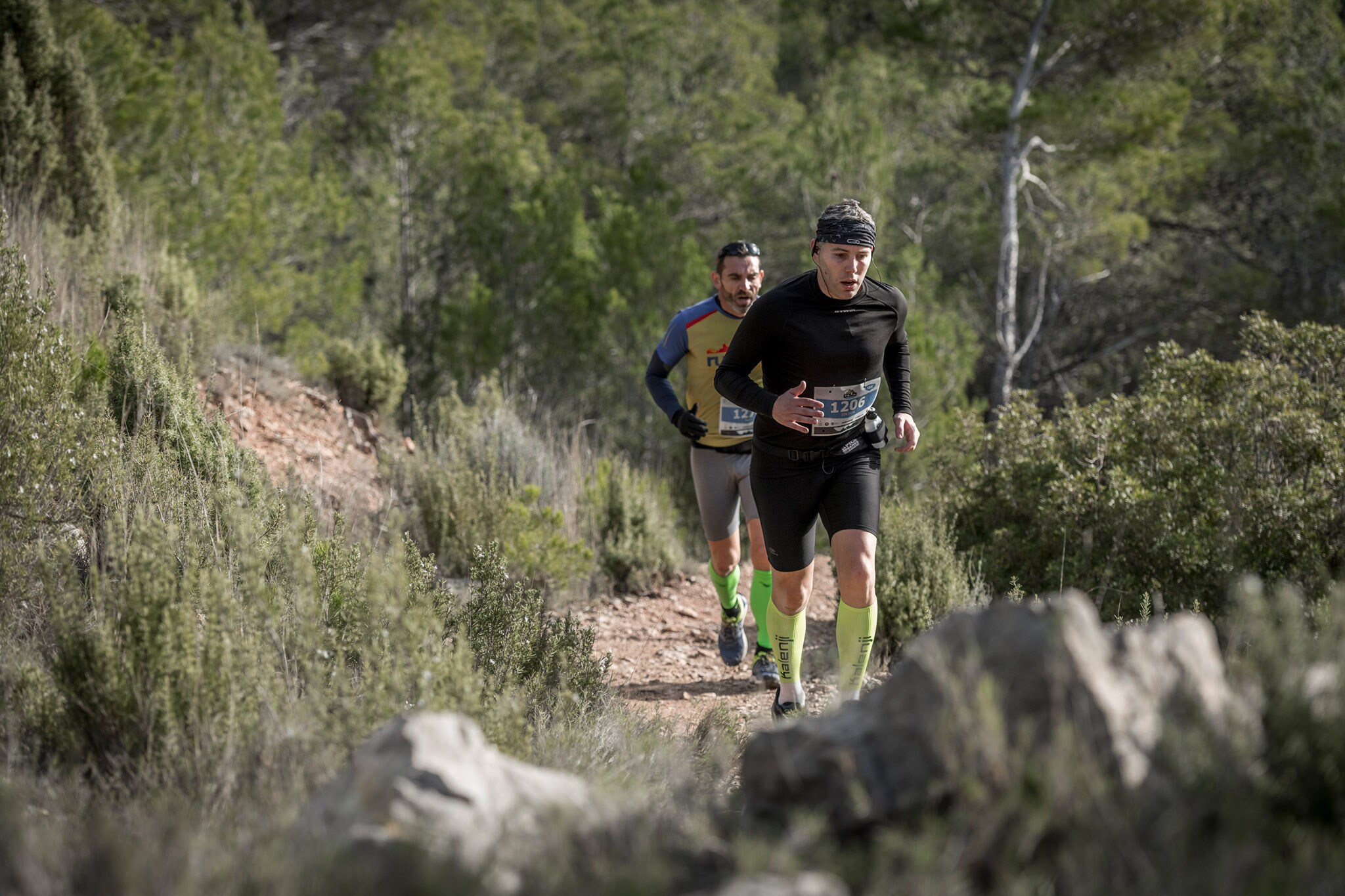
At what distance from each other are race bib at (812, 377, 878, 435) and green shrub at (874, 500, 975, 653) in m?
1.75

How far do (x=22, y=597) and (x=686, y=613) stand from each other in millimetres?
3919

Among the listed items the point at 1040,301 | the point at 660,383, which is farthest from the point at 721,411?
the point at 1040,301

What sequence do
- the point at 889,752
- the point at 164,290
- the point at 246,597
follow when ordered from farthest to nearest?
the point at 164,290, the point at 246,597, the point at 889,752

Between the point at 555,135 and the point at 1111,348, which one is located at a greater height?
the point at 555,135

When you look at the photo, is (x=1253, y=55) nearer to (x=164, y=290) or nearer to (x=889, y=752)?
(x=164, y=290)

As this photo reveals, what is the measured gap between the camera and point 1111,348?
15773 mm

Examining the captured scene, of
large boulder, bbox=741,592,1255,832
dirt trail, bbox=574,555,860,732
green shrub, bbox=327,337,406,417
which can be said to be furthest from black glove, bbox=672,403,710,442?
green shrub, bbox=327,337,406,417

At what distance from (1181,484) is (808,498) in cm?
258

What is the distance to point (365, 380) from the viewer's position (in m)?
9.65

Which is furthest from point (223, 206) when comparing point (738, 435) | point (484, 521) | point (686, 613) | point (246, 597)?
point (246, 597)

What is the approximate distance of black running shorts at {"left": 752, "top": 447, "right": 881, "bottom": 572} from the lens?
364cm

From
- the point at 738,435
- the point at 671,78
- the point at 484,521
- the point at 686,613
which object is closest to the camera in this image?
the point at 738,435

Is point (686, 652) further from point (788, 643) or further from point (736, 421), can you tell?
point (788, 643)

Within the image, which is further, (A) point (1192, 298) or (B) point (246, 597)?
(A) point (1192, 298)
